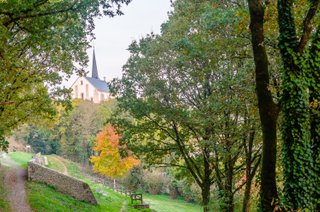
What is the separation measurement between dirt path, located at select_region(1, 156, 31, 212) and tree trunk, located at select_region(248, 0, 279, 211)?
11864 millimetres

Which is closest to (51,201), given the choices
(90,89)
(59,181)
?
(59,181)

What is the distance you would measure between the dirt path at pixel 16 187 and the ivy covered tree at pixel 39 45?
153 inches

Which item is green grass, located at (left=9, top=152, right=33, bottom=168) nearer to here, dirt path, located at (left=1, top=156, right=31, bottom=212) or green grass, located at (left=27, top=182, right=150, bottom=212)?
dirt path, located at (left=1, top=156, right=31, bottom=212)

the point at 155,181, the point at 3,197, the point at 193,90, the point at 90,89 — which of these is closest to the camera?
the point at 193,90

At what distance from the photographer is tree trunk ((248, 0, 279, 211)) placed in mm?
7215

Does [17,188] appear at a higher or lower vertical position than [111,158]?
lower

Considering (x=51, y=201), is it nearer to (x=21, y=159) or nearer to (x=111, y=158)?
(x=21, y=159)

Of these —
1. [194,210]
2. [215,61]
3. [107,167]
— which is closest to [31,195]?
[215,61]

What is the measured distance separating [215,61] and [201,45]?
77 centimetres

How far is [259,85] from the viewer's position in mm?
7340

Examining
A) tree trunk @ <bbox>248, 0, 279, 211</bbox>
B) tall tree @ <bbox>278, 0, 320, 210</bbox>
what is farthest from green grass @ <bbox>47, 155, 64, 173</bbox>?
tall tree @ <bbox>278, 0, 320, 210</bbox>

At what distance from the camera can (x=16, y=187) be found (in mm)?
18500

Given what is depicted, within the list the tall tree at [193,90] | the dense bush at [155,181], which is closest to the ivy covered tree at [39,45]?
the tall tree at [193,90]

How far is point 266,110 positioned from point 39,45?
8367 mm
